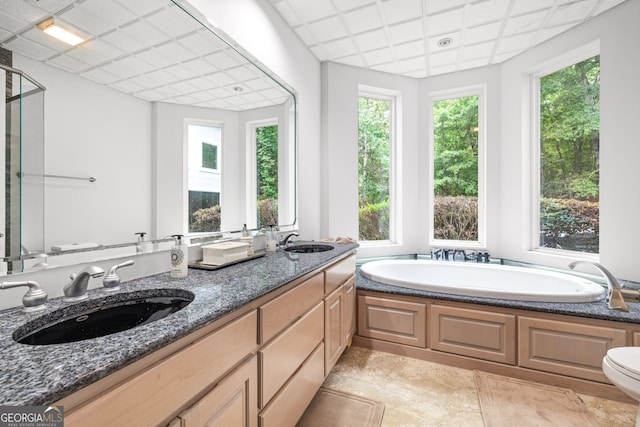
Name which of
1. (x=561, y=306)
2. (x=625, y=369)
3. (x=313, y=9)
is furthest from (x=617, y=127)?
(x=313, y=9)

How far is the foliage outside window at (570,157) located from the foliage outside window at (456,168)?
63cm

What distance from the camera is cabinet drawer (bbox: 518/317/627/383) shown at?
1738mm

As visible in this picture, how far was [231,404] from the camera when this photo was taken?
3.04 feet

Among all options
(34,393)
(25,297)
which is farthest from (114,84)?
(34,393)

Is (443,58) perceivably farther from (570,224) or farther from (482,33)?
(570,224)

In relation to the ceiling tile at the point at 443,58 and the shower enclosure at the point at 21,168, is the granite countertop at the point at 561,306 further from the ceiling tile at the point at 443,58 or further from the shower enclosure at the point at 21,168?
the ceiling tile at the point at 443,58

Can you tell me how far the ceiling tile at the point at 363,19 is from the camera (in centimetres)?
Answer: 224

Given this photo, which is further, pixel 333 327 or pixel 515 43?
pixel 515 43

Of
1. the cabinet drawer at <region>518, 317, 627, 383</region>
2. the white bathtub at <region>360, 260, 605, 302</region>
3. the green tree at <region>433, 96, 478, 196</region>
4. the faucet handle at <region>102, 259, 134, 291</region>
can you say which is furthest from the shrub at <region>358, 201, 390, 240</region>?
the faucet handle at <region>102, 259, 134, 291</region>

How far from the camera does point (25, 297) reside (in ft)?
2.68

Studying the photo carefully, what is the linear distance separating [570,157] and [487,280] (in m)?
1.41

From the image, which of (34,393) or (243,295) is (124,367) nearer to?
(34,393)

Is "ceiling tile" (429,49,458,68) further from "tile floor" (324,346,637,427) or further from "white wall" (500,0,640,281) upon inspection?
"tile floor" (324,346,637,427)

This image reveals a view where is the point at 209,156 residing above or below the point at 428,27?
below
